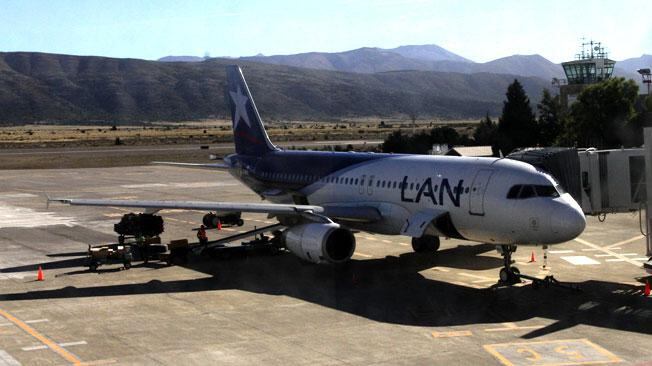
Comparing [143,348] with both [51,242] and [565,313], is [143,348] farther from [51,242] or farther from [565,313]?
[51,242]

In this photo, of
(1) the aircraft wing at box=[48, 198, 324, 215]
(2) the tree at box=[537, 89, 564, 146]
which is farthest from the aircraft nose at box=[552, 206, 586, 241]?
(2) the tree at box=[537, 89, 564, 146]

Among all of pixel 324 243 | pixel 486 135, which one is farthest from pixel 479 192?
pixel 486 135

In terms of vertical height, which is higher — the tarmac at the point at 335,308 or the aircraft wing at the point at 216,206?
the aircraft wing at the point at 216,206

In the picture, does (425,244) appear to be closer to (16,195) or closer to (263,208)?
(263,208)

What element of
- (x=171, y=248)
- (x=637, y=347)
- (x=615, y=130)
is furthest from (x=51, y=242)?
(x=615, y=130)

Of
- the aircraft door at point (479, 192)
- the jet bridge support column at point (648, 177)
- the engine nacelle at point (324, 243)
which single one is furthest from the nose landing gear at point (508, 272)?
the engine nacelle at point (324, 243)

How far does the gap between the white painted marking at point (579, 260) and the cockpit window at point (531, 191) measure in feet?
23.9

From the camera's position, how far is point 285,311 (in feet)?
88.2

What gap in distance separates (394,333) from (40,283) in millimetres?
15855

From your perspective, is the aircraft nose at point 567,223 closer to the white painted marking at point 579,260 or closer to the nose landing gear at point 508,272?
the nose landing gear at point 508,272

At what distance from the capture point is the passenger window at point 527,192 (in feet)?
94.8

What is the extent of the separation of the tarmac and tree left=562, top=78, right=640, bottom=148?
37.3 meters

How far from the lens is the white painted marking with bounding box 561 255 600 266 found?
115 ft

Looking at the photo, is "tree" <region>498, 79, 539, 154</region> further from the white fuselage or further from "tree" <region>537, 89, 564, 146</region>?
the white fuselage
